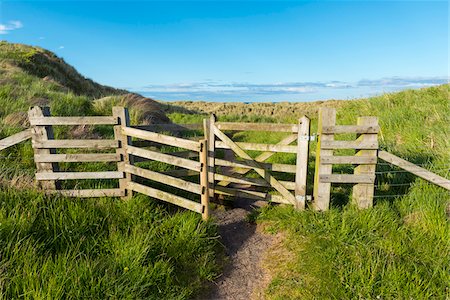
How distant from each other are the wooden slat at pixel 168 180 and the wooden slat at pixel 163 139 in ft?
2.13

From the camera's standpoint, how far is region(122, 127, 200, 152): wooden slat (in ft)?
17.9

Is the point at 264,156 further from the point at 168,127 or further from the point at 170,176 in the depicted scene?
the point at 168,127

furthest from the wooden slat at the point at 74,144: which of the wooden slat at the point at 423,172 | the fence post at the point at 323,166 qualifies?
the wooden slat at the point at 423,172

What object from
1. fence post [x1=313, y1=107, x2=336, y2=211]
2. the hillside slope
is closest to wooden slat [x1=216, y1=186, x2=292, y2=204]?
fence post [x1=313, y1=107, x2=336, y2=211]

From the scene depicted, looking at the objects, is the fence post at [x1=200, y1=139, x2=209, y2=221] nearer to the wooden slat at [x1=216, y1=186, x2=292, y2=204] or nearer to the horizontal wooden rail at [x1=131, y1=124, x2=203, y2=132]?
the wooden slat at [x1=216, y1=186, x2=292, y2=204]

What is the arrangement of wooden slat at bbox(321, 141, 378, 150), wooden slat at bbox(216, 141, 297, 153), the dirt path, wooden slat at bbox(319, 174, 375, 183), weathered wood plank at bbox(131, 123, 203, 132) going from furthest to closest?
1. weathered wood plank at bbox(131, 123, 203, 132)
2. wooden slat at bbox(216, 141, 297, 153)
3. wooden slat at bbox(319, 174, 375, 183)
4. wooden slat at bbox(321, 141, 378, 150)
5. the dirt path

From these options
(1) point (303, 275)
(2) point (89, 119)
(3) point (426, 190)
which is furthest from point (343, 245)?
(2) point (89, 119)

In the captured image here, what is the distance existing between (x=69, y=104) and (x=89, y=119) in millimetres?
7085

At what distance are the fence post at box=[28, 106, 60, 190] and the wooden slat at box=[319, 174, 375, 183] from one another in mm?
5465

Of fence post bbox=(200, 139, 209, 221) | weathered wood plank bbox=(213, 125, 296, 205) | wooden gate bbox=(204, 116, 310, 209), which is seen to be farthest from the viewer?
weathered wood plank bbox=(213, 125, 296, 205)

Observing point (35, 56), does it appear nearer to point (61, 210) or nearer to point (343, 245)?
point (61, 210)

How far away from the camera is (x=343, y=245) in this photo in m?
4.68

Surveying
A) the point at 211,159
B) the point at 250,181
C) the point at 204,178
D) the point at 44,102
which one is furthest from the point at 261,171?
the point at 44,102

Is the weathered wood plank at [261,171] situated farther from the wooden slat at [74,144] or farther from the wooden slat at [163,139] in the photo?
the wooden slat at [74,144]
